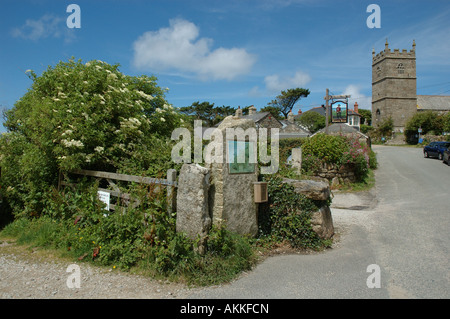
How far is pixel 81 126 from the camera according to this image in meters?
6.12

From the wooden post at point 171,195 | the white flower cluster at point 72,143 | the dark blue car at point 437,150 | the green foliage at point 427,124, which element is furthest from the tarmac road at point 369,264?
the green foliage at point 427,124

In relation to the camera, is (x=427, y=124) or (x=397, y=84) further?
(x=397, y=84)

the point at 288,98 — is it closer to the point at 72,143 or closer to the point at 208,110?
the point at 208,110

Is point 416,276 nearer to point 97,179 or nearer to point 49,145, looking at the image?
point 97,179

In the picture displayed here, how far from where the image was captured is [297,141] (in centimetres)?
2202

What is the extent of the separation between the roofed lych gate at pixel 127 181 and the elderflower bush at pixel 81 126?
28 centimetres

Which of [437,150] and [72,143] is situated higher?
[72,143]

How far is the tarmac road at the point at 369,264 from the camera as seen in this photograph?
4.00 m

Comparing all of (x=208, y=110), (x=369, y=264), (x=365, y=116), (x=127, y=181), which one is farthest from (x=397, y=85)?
(x=127, y=181)

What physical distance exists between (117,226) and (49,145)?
272cm

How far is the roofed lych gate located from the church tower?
59.7 metres

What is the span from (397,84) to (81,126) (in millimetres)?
65144

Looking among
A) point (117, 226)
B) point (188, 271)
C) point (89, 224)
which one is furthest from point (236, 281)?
point (89, 224)

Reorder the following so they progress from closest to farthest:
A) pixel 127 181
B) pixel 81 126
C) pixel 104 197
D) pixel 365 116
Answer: pixel 104 197 → pixel 127 181 → pixel 81 126 → pixel 365 116
